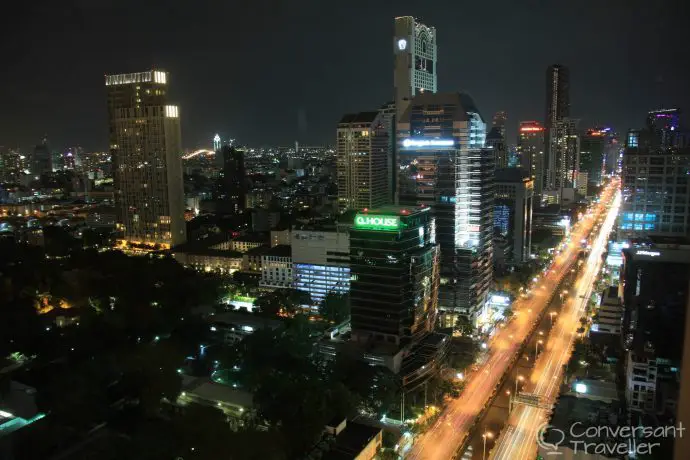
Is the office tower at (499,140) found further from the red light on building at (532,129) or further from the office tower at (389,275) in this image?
the office tower at (389,275)

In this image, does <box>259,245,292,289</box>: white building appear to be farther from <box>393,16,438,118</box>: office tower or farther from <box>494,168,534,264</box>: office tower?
<box>494,168,534,264</box>: office tower

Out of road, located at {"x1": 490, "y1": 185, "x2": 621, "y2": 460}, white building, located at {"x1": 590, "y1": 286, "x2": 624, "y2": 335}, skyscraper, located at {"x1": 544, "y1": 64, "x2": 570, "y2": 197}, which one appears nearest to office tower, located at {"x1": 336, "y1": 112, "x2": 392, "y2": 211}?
road, located at {"x1": 490, "y1": 185, "x2": 621, "y2": 460}

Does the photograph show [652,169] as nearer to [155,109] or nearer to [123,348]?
[123,348]

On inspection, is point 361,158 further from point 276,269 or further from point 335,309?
point 335,309

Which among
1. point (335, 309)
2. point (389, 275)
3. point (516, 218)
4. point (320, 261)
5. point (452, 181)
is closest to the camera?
point (389, 275)

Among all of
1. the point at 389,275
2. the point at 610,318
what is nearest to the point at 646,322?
the point at 610,318

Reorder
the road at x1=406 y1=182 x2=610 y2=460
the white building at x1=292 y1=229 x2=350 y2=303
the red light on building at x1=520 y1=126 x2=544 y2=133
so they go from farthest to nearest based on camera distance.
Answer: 1. the red light on building at x1=520 y1=126 x2=544 y2=133
2. the white building at x1=292 y1=229 x2=350 y2=303
3. the road at x1=406 y1=182 x2=610 y2=460
